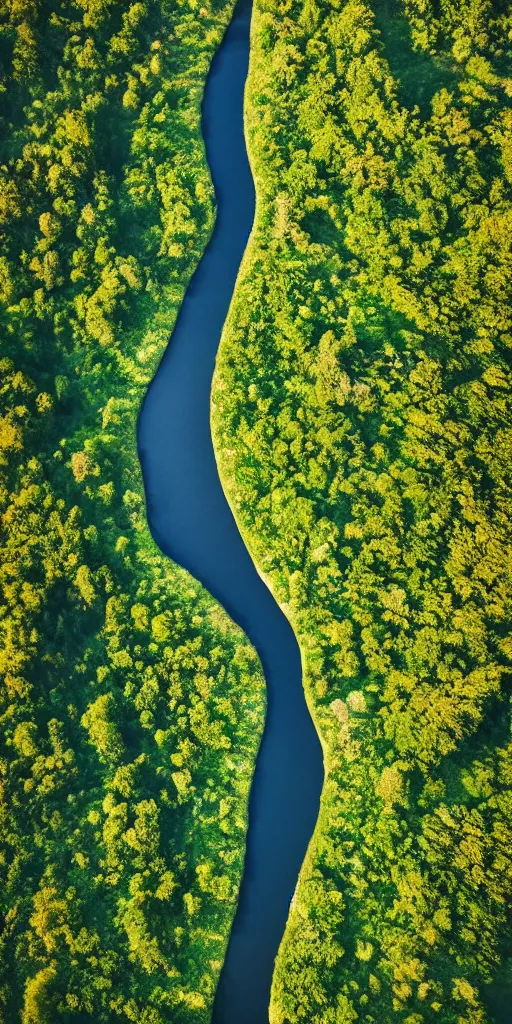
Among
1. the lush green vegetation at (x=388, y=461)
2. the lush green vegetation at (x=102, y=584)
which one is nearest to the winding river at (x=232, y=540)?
the lush green vegetation at (x=102, y=584)

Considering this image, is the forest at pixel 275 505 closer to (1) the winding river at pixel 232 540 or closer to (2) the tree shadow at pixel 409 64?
(2) the tree shadow at pixel 409 64

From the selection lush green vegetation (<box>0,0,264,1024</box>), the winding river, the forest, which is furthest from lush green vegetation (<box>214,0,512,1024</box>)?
lush green vegetation (<box>0,0,264,1024</box>)

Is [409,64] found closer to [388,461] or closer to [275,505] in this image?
[388,461]

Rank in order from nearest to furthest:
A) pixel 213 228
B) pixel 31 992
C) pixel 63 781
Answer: pixel 31 992
pixel 63 781
pixel 213 228

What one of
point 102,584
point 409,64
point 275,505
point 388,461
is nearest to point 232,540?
point 275,505

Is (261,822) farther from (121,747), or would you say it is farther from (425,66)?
(425,66)

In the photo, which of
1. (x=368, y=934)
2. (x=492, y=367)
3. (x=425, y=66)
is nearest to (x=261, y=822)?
(x=368, y=934)
